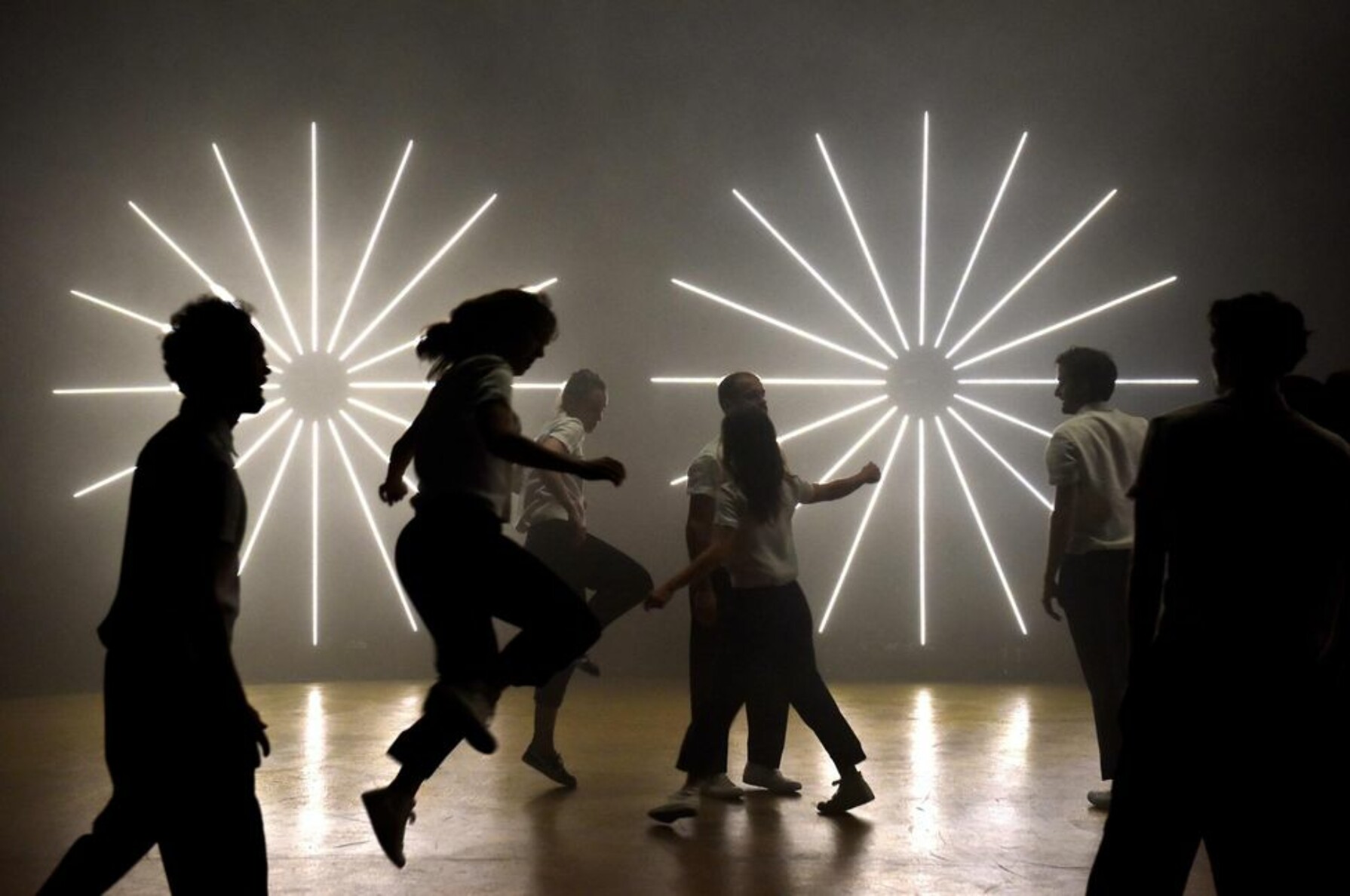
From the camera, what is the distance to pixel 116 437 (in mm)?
6840

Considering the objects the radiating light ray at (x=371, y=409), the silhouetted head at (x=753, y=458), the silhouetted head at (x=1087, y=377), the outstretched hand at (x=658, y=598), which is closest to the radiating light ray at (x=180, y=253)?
Result: the radiating light ray at (x=371, y=409)

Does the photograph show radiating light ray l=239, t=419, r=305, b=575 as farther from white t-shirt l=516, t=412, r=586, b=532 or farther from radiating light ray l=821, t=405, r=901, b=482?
white t-shirt l=516, t=412, r=586, b=532

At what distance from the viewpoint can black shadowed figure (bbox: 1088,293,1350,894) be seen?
69.2 inches

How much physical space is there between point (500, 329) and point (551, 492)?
1.64 meters

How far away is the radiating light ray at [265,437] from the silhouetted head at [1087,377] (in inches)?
185

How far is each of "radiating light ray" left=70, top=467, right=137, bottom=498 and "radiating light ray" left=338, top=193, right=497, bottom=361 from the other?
129 cm

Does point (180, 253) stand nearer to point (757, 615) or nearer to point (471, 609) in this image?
point (757, 615)

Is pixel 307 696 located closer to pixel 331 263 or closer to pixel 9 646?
pixel 9 646

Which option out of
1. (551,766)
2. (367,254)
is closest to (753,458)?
(551,766)

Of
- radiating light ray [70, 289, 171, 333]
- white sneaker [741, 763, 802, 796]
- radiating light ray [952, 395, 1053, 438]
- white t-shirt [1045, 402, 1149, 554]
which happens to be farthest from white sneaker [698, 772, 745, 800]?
radiating light ray [70, 289, 171, 333]

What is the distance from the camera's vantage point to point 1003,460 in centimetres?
701

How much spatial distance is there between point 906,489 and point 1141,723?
5.28m

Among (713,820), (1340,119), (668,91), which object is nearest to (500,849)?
(713,820)

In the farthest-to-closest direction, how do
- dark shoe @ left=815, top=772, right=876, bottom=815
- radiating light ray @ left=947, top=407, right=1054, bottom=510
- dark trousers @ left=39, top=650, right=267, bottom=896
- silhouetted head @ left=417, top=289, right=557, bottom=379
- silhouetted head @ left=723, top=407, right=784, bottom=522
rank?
radiating light ray @ left=947, top=407, right=1054, bottom=510 → silhouetted head @ left=723, top=407, right=784, bottom=522 → dark shoe @ left=815, top=772, right=876, bottom=815 → silhouetted head @ left=417, top=289, right=557, bottom=379 → dark trousers @ left=39, top=650, right=267, bottom=896
